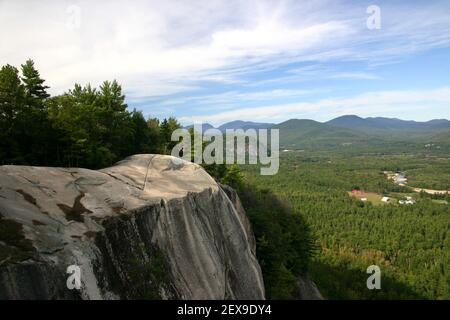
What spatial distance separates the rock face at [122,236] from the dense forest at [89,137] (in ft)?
17.4

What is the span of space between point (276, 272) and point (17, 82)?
2612cm

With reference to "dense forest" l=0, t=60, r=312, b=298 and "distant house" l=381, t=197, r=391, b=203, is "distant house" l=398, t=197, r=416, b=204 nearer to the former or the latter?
"distant house" l=381, t=197, r=391, b=203

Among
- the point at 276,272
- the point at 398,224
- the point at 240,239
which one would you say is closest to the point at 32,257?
the point at 240,239

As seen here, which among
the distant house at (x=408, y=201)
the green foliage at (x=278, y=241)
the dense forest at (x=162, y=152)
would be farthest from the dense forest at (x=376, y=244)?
the green foliage at (x=278, y=241)

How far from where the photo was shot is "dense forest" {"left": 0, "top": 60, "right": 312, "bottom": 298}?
25.7m

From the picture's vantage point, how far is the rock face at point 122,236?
12.8 metres

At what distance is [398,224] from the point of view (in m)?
124

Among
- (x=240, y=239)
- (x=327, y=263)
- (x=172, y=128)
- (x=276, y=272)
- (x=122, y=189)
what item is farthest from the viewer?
(x=327, y=263)

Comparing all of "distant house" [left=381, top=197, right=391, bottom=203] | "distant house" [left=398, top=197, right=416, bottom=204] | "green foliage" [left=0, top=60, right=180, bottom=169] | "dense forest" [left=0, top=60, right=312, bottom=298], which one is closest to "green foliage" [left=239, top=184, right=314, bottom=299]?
"dense forest" [left=0, top=60, right=312, bottom=298]

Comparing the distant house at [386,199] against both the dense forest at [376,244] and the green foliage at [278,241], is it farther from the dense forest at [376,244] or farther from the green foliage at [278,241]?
the green foliage at [278,241]

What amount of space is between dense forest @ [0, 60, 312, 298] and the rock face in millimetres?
5300
